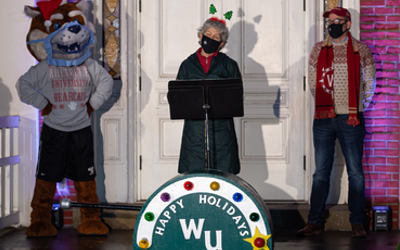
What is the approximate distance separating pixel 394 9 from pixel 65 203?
3090 millimetres

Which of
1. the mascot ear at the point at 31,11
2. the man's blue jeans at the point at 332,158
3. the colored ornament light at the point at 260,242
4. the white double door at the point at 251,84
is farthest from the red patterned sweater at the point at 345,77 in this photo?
the mascot ear at the point at 31,11

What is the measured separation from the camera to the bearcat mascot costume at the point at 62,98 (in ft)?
11.6

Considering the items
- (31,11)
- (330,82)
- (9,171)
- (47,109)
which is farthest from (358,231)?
(31,11)

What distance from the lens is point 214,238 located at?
2.28m

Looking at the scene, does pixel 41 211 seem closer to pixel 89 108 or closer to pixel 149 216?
pixel 89 108

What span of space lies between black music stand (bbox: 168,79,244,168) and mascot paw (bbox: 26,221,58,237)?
1.60 metres

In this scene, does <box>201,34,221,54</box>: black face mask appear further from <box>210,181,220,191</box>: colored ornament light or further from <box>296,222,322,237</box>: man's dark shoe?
<box>296,222,322,237</box>: man's dark shoe

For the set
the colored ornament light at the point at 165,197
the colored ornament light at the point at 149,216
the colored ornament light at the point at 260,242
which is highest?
the colored ornament light at the point at 165,197

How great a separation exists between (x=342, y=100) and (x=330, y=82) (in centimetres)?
17

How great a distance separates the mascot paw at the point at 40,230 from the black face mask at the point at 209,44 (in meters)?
1.92

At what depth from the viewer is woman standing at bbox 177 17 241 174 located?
319 centimetres

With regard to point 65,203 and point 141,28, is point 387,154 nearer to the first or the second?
point 141,28

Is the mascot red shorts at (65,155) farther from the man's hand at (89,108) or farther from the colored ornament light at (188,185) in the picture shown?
the colored ornament light at (188,185)

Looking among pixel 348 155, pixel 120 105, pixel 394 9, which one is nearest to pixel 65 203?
pixel 120 105
